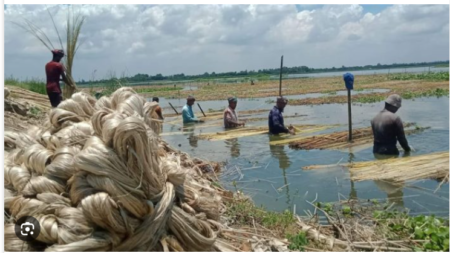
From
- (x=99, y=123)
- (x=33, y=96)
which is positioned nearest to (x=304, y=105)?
(x=33, y=96)

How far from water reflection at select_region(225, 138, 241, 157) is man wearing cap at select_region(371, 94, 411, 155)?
9.98 feet

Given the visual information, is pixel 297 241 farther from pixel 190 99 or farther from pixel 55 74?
pixel 190 99

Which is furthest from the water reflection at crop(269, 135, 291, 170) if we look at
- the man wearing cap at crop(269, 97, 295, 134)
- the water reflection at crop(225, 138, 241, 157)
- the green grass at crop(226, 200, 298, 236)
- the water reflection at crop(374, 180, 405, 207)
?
the green grass at crop(226, 200, 298, 236)

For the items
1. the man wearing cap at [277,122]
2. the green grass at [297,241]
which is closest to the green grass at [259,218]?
the green grass at [297,241]

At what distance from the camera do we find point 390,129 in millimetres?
7957

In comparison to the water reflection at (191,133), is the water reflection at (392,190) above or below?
above

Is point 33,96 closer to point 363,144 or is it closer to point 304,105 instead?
point 363,144

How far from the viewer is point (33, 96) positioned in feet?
33.1

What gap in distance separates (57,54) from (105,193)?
17.8 feet

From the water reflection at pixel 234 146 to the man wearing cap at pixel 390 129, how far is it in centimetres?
304

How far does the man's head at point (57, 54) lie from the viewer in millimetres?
7351

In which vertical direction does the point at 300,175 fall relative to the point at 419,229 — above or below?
below

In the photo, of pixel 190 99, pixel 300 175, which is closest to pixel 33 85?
pixel 190 99

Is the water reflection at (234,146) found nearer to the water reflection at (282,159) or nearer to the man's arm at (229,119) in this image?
the water reflection at (282,159)
